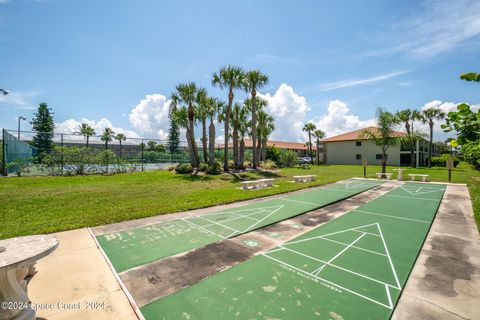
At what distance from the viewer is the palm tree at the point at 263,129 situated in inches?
1221

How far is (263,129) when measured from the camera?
30922 mm

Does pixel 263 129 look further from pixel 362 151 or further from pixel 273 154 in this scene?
pixel 362 151

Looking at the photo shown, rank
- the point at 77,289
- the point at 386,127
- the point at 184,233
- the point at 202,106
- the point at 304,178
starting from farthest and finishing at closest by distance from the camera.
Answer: the point at 202,106 < the point at 386,127 < the point at 304,178 < the point at 184,233 < the point at 77,289

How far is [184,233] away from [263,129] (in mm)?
26031

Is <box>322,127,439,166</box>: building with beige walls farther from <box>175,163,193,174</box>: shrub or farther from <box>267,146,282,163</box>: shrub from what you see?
<box>175,163,193,174</box>: shrub

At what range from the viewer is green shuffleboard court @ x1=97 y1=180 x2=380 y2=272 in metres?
4.84

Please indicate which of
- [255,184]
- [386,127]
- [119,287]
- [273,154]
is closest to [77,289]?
[119,287]

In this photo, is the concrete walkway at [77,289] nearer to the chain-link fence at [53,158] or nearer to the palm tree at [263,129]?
the chain-link fence at [53,158]

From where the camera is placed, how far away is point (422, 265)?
4.38 meters

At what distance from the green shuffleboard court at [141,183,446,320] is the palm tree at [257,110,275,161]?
83.5 ft

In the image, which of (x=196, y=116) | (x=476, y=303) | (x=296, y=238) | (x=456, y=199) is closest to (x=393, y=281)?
(x=476, y=303)

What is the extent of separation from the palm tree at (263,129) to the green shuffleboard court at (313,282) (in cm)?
2545

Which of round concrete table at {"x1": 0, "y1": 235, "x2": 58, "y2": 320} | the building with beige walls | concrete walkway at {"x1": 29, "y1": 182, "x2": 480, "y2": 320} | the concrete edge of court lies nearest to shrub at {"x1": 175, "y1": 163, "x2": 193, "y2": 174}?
concrete walkway at {"x1": 29, "y1": 182, "x2": 480, "y2": 320}

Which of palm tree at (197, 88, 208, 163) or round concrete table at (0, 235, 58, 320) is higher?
palm tree at (197, 88, 208, 163)
